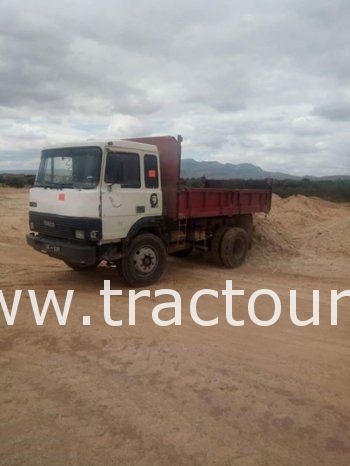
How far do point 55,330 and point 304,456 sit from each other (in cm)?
342

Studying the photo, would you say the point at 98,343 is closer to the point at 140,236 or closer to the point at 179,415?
the point at 179,415

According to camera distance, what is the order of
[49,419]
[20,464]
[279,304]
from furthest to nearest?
1. [279,304]
2. [49,419]
3. [20,464]

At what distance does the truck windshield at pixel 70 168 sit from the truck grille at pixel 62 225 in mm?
527

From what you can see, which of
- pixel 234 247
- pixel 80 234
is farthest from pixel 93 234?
pixel 234 247

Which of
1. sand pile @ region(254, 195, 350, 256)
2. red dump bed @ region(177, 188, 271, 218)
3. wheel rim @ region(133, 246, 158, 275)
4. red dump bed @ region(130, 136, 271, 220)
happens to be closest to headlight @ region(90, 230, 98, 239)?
wheel rim @ region(133, 246, 158, 275)

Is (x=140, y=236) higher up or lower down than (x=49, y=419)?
higher up

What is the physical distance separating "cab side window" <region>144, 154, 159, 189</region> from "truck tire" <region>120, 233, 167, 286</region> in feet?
2.96

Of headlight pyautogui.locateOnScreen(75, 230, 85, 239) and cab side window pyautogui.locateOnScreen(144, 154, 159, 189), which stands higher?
cab side window pyautogui.locateOnScreen(144, 154, 159, 189)

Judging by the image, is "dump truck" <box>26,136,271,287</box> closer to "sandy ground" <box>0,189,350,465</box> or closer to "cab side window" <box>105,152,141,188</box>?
"cab side window" <box>105,152,141,188</box>

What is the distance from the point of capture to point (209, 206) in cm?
860

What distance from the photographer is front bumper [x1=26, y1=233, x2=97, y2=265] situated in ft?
21.9

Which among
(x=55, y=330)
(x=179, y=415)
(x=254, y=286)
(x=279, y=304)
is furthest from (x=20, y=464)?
(x=254, y=286)

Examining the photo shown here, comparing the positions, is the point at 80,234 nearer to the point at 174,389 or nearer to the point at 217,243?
the point at 174,389

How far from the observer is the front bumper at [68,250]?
6.66 metres
